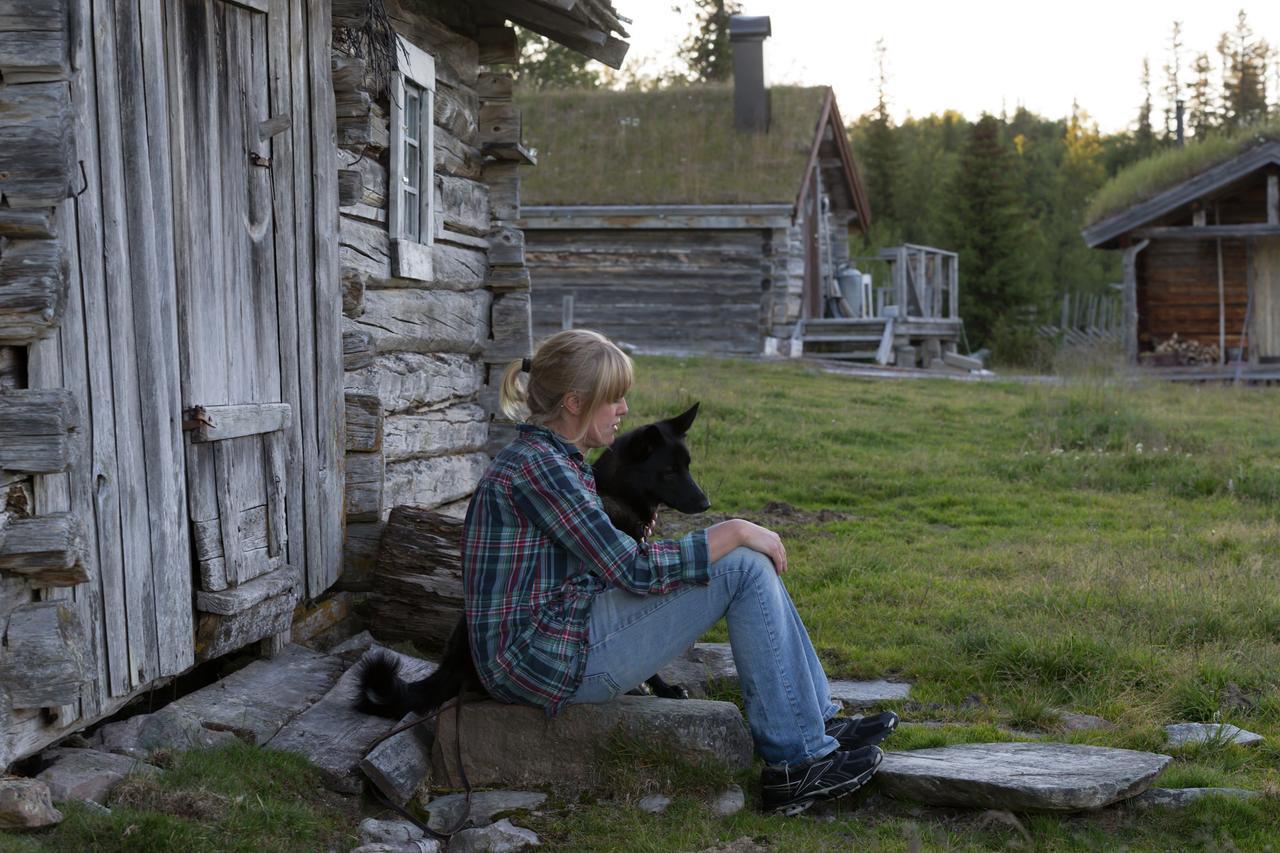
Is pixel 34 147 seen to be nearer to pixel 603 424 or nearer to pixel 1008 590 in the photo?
pixel 603 424

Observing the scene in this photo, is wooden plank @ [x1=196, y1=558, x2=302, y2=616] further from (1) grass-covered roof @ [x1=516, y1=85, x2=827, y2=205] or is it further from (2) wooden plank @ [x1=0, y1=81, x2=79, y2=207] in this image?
(1) grass-covered roof @ [x1=516, y1=85, x2=827, y2=205]

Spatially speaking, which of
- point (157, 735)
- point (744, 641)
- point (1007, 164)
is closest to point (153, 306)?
point (157, 735)

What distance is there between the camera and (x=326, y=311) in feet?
17.8

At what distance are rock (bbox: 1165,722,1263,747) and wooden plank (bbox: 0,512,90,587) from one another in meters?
3.56

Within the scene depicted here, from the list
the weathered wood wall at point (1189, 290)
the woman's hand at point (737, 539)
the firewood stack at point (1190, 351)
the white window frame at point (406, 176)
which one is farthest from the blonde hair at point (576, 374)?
the weathered wood wall at point (1189, 290)

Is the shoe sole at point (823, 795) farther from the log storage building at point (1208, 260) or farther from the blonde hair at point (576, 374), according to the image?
the log storage building at point (1208, 260)

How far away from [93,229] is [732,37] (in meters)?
20.0

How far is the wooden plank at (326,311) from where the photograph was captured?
533 centimetres

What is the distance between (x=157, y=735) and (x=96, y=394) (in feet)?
3.50

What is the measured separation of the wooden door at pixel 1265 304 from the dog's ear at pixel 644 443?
18.6 metres

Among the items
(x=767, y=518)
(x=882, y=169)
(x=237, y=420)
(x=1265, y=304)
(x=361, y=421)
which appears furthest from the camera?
(x=882, y=169)

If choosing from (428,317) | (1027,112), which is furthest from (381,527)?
(1027,112)

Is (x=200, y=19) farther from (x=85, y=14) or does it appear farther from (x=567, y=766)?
(x=567, y=766)

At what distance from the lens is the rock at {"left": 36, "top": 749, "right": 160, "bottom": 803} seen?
333 cm
